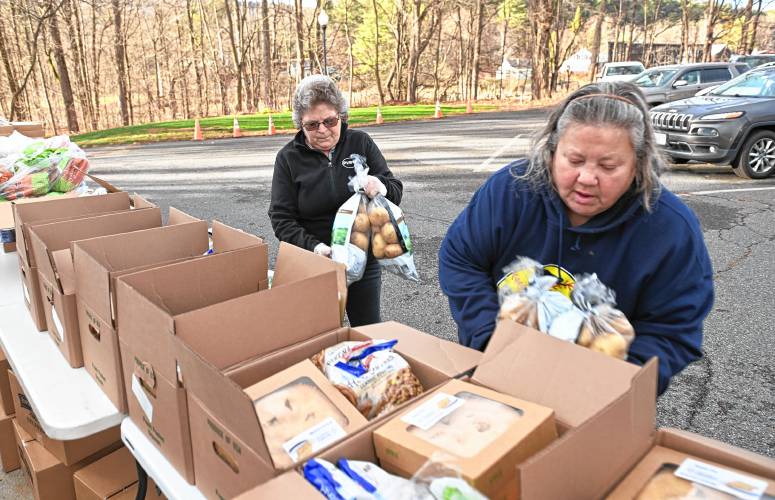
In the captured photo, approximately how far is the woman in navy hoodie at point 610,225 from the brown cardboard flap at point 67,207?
1.96 metres

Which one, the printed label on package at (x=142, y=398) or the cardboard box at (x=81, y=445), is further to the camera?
the cardboard box at (x=81, y=445)

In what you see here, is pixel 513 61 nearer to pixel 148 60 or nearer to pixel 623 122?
pixel 148 60

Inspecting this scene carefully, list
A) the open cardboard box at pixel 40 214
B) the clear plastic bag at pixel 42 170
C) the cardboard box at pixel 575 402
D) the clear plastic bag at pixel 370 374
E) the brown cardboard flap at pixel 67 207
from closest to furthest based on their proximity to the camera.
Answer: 1. the cardboard box at pixel 575 402
2. the clear plastic bag at pixel 370 374
3. the open cardboard box at pixel 40 214
4. the brown cardboard flap at pixel 67 207
5. the clear plastic bag at pixel 42 170

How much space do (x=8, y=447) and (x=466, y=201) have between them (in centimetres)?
604

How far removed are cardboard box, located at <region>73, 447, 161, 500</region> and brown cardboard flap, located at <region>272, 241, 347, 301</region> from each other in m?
0.94

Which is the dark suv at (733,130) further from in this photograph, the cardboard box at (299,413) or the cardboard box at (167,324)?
the cardboard box at (299,413)

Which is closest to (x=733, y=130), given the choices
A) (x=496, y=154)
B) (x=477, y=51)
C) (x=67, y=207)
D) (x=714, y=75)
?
(x=496, y=154)

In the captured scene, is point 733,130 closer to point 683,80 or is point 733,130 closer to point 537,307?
point 683,80

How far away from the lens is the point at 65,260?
6.39ft

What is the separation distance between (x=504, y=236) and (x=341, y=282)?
61 centimetres

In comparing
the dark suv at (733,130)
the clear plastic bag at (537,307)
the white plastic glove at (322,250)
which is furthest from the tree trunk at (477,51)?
the clear plastic bag at (537,307)

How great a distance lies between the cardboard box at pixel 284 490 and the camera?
1.01 meters

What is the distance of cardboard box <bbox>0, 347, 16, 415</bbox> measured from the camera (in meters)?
2.79

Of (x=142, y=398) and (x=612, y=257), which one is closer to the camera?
(x=142, y=398)
